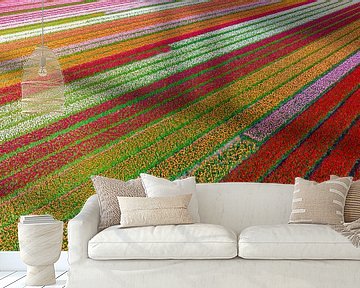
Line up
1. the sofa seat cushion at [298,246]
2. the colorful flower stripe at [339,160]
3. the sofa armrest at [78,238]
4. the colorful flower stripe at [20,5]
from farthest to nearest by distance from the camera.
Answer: the colorful flower stripe at [20,5]
the colorful flower stripe at [339,160]
the sofa armrest at [78,238]
the sofa seat cushion at [298,246]

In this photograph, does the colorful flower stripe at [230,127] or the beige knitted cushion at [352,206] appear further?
the colorful flower stripe at [230,127]

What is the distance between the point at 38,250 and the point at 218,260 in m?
1.44

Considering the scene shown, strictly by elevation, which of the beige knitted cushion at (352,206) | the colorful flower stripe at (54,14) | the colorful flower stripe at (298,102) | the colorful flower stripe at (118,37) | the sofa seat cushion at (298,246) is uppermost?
the colorful flower stripe at (54,14)

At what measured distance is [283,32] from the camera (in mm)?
5828

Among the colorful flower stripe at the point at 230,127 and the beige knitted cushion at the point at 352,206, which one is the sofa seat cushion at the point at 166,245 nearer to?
the beige knitted cushion at the point at 352,206

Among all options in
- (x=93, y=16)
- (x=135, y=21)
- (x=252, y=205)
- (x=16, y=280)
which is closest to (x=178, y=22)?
(x=135, y=21)

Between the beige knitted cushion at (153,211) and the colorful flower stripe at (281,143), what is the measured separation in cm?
110

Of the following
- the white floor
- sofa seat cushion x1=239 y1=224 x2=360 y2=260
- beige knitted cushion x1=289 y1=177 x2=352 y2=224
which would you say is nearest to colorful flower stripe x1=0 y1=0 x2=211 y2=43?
the white floor

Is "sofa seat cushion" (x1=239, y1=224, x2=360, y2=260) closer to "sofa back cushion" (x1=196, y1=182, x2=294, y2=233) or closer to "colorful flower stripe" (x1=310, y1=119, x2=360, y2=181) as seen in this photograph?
"sofa back cushion" (x1=196, y1=182, x2=294, y2=233)

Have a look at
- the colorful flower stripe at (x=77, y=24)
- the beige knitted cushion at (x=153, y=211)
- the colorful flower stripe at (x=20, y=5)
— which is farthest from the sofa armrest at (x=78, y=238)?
the colorful flower stripe at (x=20, y=5)

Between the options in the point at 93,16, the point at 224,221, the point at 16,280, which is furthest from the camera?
the point at 93,16

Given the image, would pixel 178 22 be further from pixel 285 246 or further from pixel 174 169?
pixel 285 246

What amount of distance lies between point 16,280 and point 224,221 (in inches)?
63.8

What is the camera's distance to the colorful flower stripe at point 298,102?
18.2 ft
